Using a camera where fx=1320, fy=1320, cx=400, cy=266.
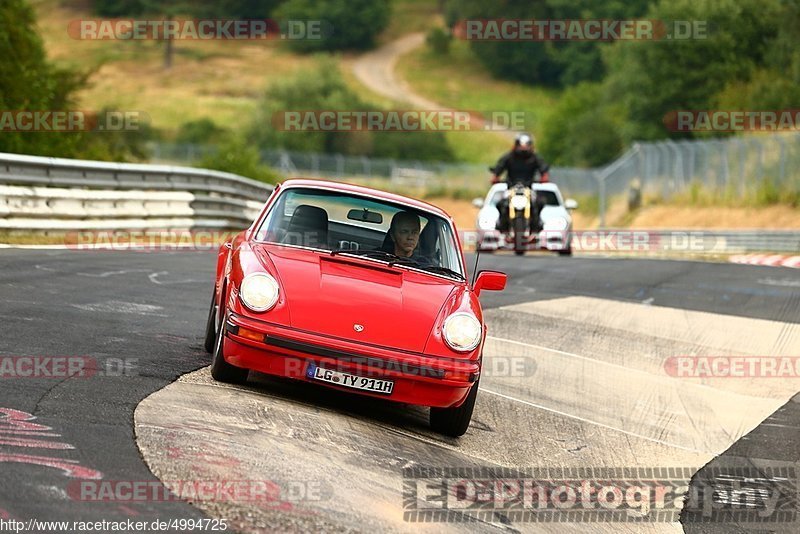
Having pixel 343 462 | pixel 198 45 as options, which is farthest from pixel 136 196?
pixel 198 45

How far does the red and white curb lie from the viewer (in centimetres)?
2412

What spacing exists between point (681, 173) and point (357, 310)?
121 feet

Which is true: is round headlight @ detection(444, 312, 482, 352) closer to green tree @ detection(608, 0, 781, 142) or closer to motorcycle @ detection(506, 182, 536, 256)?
motorcycle @ detection(506, 182, 536, 256)

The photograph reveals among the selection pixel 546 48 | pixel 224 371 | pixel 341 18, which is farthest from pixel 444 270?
pixel 341 18

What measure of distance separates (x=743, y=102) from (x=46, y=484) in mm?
56049

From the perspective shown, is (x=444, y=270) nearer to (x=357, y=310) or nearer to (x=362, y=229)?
(x=362, y=229)

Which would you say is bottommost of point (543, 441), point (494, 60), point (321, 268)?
point (543, 441)

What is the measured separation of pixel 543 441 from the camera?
27.6 ft

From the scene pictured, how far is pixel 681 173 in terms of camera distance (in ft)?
141

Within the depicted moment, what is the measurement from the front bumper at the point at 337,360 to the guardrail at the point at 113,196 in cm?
1066

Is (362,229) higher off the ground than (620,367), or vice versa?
(362,229)

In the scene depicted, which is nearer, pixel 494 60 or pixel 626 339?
pixel 626 339

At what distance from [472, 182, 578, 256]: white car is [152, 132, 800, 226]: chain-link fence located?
13.8m

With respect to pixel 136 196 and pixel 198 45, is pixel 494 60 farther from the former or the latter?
pixel 136 196
